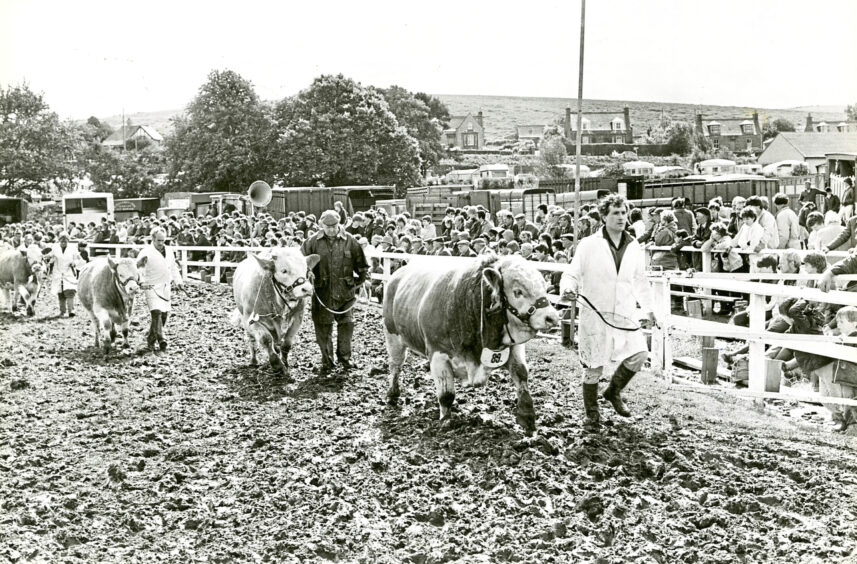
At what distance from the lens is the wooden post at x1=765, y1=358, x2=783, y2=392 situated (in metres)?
8.75

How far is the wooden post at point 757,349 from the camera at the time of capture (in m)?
8.75

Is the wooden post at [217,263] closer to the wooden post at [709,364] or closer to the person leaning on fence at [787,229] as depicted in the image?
the person leaning on fence at [787,229]

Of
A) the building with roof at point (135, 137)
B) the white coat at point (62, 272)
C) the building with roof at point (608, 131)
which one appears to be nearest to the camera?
the white coat at point (62, 272)

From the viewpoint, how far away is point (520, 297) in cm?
747

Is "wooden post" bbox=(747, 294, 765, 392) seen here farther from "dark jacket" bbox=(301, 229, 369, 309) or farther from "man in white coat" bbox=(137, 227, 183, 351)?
"man in white coat" bbox=(137, 227, 183, 351)

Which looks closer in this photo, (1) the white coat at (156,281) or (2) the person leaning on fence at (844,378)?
(2) the person leaning on fence at (844,378)

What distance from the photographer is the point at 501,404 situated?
8734mm

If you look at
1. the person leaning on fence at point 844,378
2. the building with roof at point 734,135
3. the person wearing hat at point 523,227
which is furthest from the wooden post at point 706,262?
the building with roof at point 734,135

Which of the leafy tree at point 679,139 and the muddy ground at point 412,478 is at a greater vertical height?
the leafy tree at point 679,139

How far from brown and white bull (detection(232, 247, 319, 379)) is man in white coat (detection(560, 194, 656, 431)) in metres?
4.01

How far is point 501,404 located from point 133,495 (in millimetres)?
3664

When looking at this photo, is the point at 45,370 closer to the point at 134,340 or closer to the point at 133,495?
the point at 134,340

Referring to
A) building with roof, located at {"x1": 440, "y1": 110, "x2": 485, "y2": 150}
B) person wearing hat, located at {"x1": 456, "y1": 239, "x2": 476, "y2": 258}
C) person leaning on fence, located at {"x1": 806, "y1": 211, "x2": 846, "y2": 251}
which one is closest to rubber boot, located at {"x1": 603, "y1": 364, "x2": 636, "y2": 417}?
person leaning on fence, located at {"x1": 806, "y1": 211, "x2": 846, "y2": 251}

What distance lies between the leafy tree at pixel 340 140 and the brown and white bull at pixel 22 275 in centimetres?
3807
